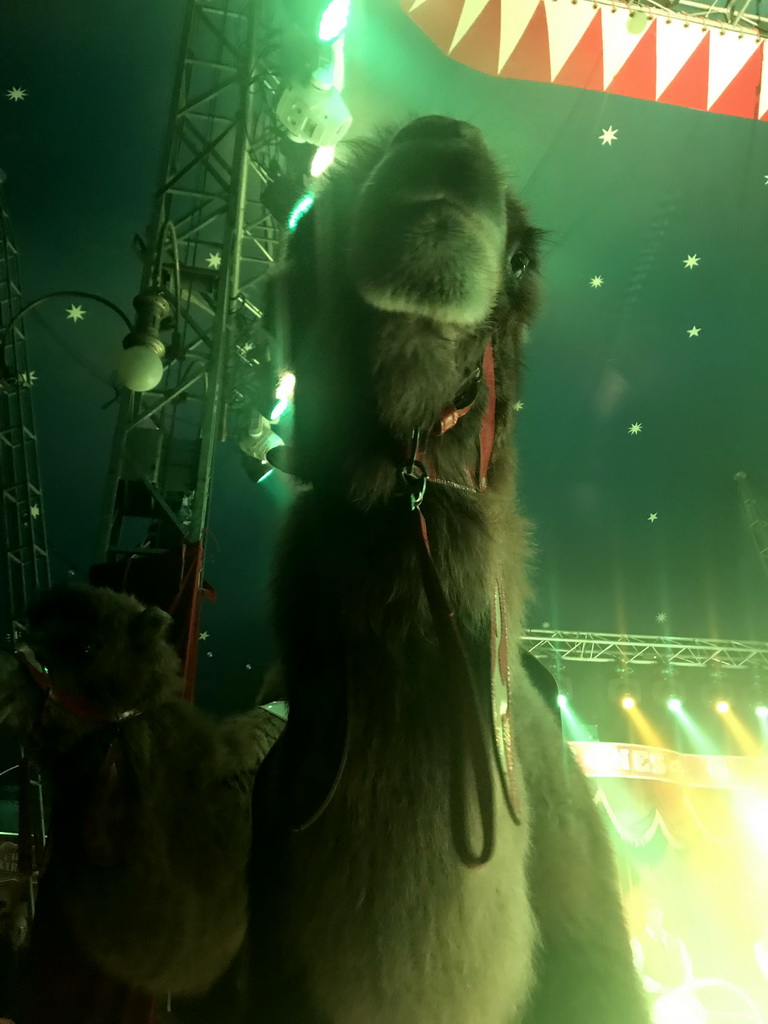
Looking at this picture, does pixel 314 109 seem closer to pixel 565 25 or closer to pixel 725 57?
pixel 565 25

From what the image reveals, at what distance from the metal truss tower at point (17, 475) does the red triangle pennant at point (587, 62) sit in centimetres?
264

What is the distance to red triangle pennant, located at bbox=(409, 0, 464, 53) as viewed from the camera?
8.86 feet

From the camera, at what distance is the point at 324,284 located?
23.0 inches

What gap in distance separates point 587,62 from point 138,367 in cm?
245

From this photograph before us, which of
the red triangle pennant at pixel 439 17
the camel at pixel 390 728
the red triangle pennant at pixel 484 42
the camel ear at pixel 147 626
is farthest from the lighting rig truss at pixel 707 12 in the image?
the camel ear at pixel 147 626

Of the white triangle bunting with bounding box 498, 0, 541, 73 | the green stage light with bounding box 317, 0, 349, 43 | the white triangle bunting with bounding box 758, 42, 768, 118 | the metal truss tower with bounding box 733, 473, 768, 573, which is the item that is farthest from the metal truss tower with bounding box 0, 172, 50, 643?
the metal truss tower with bounding box 733, 473, 768, 573

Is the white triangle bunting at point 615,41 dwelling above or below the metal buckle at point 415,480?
above

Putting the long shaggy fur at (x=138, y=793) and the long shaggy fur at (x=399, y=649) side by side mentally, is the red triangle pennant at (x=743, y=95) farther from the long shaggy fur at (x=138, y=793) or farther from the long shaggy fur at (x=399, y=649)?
the long shaggy fur at (x=138, y=793)

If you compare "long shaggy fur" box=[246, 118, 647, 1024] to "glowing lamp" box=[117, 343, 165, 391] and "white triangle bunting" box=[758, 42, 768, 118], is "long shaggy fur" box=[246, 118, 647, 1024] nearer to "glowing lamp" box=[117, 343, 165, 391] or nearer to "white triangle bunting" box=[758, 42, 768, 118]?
"glowing lamp" box=[117, 343, 165, 391]

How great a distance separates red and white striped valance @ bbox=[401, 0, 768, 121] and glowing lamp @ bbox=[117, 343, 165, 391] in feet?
5.96

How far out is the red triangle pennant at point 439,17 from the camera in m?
2.70

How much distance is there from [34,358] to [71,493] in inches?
29.1

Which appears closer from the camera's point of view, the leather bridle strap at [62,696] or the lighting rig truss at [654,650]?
the leather bridle strap at [62,696]

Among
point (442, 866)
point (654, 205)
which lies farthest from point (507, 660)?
point (654, 205)
